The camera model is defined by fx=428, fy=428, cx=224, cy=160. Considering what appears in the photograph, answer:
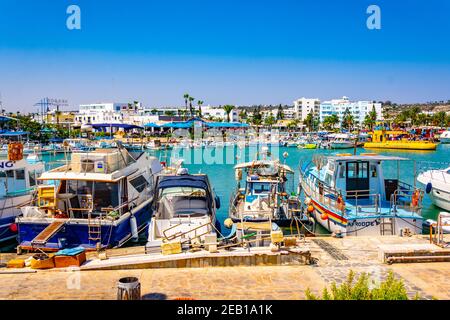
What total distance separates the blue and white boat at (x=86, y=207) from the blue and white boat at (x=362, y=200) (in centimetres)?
885

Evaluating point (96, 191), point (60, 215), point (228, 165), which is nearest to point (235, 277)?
point (60, 215)

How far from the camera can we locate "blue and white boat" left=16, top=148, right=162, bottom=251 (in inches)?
704

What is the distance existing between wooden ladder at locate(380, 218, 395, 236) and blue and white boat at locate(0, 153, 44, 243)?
1699 cm

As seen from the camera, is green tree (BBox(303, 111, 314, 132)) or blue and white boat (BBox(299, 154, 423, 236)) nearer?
blue and white boat (BBox(299, 154, 423, 236))

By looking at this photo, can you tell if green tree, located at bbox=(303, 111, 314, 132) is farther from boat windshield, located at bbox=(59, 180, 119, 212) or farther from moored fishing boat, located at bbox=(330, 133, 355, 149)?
boat windshield, located at bbox=(59, 180, 119, 212)

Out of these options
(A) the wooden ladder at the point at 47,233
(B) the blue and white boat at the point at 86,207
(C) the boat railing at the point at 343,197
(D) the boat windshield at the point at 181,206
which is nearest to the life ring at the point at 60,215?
(B) the blue and white boat at the point at 86,207

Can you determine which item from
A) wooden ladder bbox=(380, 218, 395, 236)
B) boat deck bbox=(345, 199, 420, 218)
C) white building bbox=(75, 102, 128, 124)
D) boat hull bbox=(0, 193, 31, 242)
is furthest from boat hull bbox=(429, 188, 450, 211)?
white building bbox=(75, 102, 128, 124)

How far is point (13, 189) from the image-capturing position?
22.1 metres

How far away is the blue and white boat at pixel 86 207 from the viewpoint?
58.7 feet

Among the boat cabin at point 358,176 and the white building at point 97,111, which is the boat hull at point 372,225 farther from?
the white building at point 97,111

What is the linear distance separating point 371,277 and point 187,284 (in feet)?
17.4

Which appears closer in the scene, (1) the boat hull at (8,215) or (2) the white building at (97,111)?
(1) the boat hull at (8,215)

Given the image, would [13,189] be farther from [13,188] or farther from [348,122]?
[348,122]
